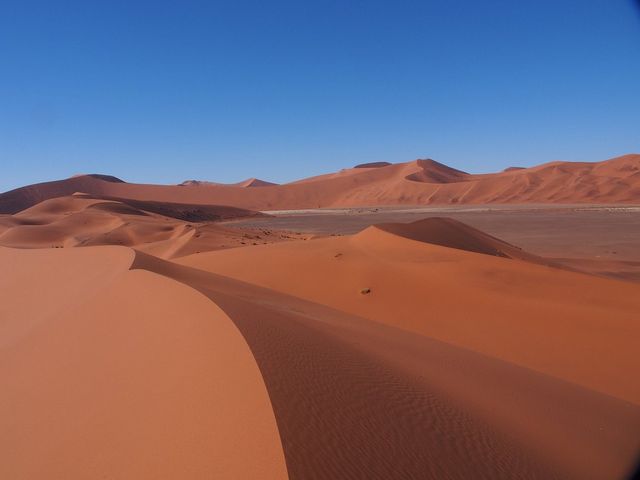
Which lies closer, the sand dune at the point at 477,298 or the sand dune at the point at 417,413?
the sand dune at the point at 417,413

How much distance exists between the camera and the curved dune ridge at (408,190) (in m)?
69.6

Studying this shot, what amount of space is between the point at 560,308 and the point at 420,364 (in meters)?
4.46

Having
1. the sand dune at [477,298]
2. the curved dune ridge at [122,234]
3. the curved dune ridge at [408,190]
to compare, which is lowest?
the sand dune at [477,298]

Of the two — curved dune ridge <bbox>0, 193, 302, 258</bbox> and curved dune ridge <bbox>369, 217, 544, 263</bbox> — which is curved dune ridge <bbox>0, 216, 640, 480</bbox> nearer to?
curved dune ridge <bbox>369, 217, 544, 263</bbox>

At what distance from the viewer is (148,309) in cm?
564

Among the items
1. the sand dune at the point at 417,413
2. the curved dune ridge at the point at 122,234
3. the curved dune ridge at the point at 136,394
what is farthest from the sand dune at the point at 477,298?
the curved dune ridge at the point at 122,234

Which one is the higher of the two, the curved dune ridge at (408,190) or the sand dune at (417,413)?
the curved dune ridge at (408,190)

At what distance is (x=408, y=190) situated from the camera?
89.1 meters

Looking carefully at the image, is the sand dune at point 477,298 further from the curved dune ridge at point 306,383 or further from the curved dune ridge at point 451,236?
the curved dune ridge at point 451,236

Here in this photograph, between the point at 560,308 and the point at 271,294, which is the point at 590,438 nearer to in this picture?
the point at 560,308

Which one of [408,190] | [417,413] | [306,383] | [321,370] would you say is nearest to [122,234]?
[321,370]

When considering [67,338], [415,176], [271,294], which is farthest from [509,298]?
[415,176]

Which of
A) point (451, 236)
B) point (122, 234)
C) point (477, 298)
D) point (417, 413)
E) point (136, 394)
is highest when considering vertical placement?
point (122, 234)

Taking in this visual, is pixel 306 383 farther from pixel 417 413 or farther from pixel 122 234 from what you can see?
pixel 122 234
